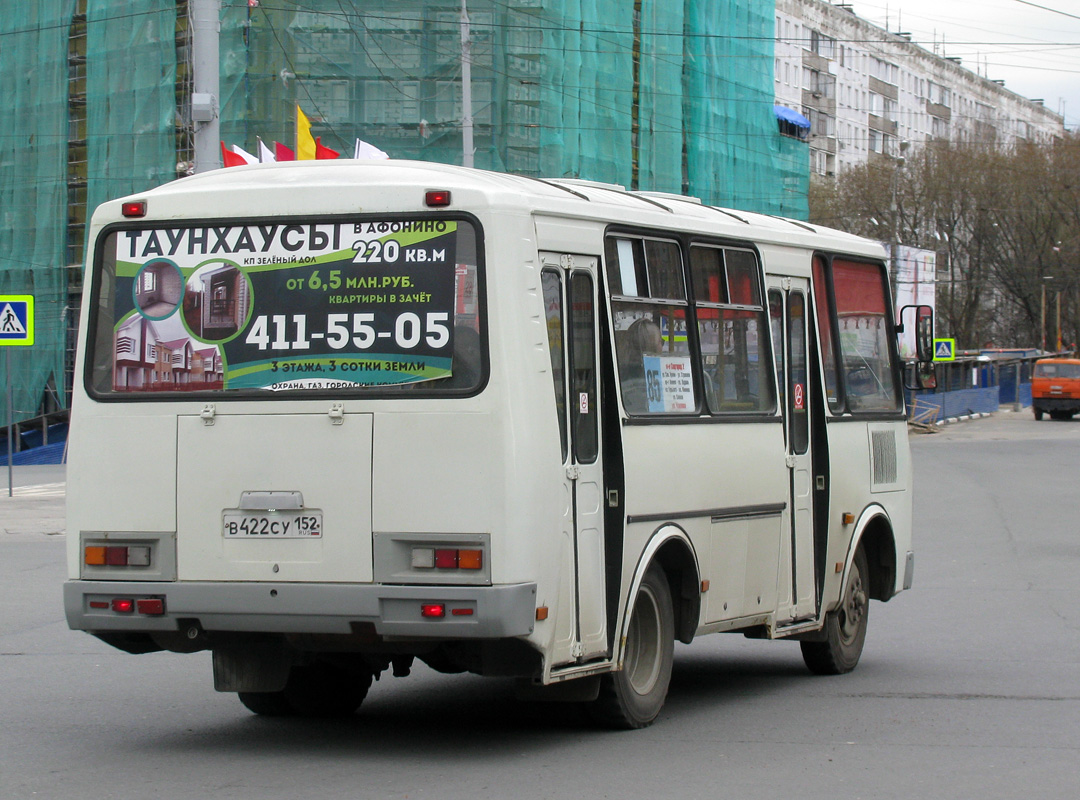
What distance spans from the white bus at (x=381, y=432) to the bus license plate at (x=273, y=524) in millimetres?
10

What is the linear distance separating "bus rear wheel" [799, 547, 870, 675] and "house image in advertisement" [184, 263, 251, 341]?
4594 millimetres

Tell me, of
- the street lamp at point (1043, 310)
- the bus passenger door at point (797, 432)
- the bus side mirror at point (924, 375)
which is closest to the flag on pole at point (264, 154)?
the bus side mirror at point (924, 375)

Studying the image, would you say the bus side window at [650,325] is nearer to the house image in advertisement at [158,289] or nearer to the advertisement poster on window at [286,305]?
the advertisement poster on window at [286,305]

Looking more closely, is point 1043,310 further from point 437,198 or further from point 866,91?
point 437,198

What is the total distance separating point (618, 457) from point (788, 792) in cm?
181

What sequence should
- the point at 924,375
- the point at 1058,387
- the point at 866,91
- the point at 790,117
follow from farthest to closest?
the point at 866,91
the point at 790,117
the point at 1058,387
the point at 924,375

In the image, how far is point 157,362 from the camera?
7.28 m

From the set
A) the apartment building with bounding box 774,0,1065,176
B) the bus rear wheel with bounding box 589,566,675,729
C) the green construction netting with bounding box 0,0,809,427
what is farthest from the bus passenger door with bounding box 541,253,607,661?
the apartment building with bounding box 774,0,1065,176

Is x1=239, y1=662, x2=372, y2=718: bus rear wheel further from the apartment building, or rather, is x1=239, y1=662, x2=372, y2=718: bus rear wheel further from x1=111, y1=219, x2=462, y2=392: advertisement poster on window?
the apartment building

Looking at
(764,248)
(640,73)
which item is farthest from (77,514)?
(640,73)

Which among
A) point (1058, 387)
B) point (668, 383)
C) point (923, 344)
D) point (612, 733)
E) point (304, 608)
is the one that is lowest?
point (612, 733)

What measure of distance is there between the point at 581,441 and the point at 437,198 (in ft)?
4.19

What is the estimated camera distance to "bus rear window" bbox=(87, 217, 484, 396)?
6.90 m

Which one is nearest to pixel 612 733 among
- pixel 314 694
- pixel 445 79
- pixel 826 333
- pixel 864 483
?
pixel 314 694
